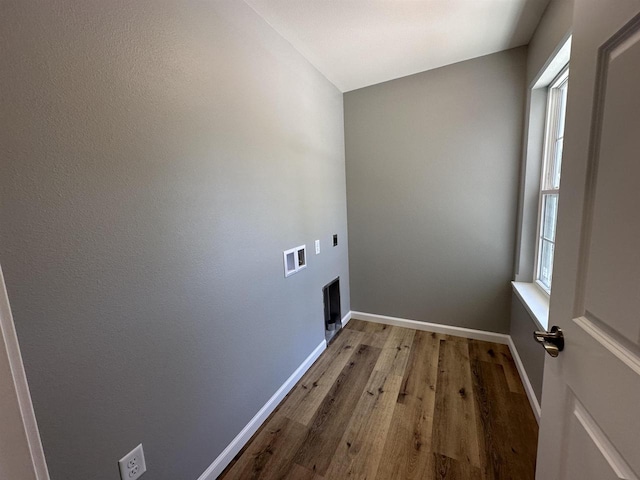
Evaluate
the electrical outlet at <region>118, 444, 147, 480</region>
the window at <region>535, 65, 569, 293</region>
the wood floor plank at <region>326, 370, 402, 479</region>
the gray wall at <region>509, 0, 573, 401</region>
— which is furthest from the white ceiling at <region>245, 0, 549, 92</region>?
the wood floor plank at <region>326, 370, 402, 479</region>

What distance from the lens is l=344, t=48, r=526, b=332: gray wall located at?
215 centimetres

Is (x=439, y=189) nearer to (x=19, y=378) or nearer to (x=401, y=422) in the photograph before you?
(x=401, y=422)

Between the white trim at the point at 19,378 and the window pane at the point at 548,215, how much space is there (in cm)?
256

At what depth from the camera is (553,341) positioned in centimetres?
76

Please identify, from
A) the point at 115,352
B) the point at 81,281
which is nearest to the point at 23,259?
the point at 81,281

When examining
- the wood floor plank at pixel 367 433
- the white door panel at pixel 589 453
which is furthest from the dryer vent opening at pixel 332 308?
the white door panel at pixel 589 453

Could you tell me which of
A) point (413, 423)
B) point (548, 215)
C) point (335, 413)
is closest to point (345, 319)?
point (335, 413)

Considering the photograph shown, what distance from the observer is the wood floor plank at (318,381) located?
5.73 ft

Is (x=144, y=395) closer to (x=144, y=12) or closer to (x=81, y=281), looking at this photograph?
(x=81, y=281)

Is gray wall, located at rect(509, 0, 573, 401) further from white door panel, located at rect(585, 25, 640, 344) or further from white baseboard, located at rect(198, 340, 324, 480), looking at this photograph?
white baseboard, located at rect(198, 340, 324, 480)

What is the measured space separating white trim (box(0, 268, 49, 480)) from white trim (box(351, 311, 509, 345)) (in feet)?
8.64

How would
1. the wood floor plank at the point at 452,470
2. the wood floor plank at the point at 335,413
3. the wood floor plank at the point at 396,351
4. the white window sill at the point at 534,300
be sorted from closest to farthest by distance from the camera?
the wood floor plank at the point at 452,470, the wood floor plank at the point at 335,413, the white window sill at the point at 534,300, the wood floor plank at the point at 396,351

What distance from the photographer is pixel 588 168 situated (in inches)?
25.3

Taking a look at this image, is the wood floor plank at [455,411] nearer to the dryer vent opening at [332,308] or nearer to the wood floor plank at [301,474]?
the wood floor plank at [301,474]
